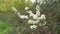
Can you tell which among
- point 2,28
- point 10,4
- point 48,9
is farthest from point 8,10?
point 48,9

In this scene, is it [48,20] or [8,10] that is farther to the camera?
[8,10]

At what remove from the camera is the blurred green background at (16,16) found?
5.54 m

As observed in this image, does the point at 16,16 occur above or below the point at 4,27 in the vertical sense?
above

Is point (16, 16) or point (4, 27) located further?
point (16, 16)

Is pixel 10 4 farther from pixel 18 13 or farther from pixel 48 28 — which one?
pixel 48 28

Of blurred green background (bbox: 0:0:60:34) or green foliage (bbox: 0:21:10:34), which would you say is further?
green foliage (bbox: 0:21:10:34)

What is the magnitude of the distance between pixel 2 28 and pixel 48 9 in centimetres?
123

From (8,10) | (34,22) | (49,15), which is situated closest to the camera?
(34,22)

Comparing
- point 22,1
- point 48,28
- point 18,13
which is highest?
point 22,1

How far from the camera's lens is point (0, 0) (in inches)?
288

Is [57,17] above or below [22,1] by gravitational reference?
below

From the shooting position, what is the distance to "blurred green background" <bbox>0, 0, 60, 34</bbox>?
5.54 metres

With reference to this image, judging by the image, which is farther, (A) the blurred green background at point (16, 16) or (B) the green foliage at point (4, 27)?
(B) the green foliage at point (4, 27)

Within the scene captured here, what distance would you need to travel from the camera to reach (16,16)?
6.32m
